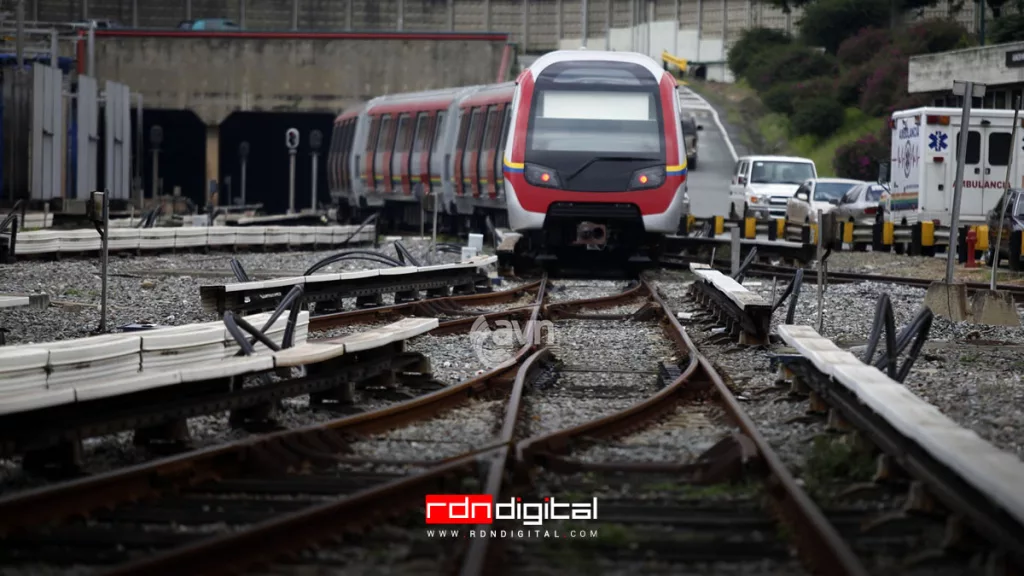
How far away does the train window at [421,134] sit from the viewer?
110ft

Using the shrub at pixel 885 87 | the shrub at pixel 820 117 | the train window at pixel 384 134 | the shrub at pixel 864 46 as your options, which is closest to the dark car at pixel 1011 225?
the train window at pixel 384 134

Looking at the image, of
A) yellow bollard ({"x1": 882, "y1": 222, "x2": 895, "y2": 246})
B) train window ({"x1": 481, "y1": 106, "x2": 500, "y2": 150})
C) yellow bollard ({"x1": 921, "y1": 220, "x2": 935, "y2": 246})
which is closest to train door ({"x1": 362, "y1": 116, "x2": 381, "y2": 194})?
train window ({"x1": 481, "y1": 106, "x2": 500, "y2": 150})

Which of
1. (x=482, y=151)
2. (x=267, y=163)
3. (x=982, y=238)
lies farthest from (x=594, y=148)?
(x=267, y=163)

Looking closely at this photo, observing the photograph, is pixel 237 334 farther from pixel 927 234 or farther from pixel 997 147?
pixel 997 147

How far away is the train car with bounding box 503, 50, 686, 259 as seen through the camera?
2097 cm

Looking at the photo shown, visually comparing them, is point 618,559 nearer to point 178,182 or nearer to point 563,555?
point 563,555

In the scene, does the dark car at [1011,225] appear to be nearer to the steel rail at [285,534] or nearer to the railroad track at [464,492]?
the railroad track at [464,492]

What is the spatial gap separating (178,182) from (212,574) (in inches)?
2602

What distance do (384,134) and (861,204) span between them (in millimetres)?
10804

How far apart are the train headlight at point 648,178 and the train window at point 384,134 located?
16.4 metres

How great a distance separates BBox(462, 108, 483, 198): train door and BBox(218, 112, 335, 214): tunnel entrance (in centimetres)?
3481

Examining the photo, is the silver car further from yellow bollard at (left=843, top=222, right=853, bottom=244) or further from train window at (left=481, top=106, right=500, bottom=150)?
train window at (left=481, top=106, right=500, bottom=150)

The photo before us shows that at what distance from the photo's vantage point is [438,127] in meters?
32.4

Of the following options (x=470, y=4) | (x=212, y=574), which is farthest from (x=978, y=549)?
(x=470, y=4)
